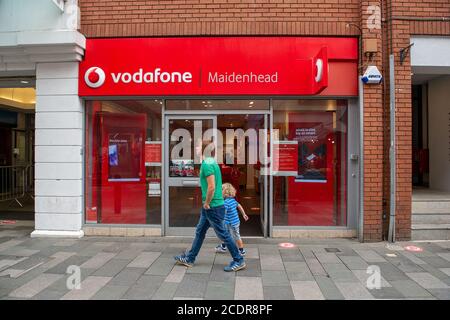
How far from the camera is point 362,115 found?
680 centimetres

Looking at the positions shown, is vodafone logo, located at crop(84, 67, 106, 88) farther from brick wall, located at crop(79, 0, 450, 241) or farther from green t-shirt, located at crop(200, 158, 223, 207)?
green t-shirt, located at crop(200, 158, 223, 207)

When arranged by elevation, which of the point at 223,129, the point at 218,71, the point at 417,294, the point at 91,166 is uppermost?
the point at 218,71

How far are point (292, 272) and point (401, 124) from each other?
3709 mm

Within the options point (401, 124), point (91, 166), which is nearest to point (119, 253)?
point (91, 166)

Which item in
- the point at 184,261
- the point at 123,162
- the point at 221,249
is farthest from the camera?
the point at 123,162

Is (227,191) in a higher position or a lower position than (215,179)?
lower

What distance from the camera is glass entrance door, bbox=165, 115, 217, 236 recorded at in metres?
7.20

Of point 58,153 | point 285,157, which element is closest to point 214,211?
point 285,157

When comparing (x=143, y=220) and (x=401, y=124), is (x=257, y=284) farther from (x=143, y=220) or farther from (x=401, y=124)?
(x=401, y=124)

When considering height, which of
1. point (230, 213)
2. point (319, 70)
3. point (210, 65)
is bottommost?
point (230, 213)

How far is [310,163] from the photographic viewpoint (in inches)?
289

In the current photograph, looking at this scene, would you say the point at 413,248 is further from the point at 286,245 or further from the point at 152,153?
the point at 152,153

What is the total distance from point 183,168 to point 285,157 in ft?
6.86

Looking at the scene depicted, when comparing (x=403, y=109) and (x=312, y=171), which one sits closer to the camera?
(x=403, y=109)
